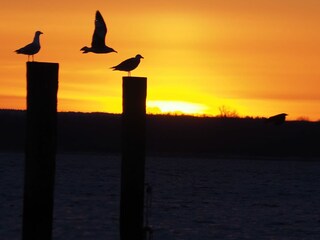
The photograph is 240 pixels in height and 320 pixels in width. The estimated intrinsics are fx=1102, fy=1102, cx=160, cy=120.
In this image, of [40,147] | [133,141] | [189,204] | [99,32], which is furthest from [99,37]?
[189,204]

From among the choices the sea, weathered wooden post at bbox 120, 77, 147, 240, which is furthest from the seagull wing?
weathered wooden post at bbox 120, 77, 147, 240

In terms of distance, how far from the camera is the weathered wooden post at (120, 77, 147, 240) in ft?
61.6

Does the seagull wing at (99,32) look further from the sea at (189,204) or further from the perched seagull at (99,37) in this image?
the sea at (189,204)

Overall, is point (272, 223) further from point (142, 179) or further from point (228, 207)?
point (142, 179)

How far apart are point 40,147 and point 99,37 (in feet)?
31.9

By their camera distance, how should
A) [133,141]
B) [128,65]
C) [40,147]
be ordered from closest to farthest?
[40,147] < [133,141] < [128,65]

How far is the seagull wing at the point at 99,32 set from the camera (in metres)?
26.2

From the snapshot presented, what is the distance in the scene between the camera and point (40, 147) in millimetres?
16906

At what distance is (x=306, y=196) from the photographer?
5488cm

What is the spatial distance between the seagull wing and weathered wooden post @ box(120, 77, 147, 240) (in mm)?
7360

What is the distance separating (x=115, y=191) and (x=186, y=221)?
15.4m

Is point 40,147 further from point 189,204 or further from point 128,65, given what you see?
point 189,204

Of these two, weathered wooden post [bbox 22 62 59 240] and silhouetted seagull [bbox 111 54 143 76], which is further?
silhouetted seagull [bbox 111 54 143 76]

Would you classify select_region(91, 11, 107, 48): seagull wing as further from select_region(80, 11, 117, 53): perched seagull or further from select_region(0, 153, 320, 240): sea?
select_region(0, 153, 320, 240): sea
